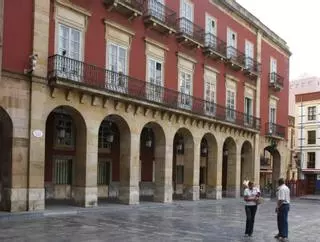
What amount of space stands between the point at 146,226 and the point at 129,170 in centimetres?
677

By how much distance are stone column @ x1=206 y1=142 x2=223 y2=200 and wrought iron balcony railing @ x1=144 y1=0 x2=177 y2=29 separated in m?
8.05

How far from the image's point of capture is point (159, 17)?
24172mm

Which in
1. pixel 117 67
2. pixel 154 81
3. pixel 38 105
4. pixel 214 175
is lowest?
pixel 214 175

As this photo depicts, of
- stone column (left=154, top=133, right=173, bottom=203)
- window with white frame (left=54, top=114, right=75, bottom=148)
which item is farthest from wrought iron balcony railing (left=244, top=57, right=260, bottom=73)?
window with white frame (left=54, top=114, right=75, bottom=148)

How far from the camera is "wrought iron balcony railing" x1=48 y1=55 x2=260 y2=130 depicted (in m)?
18.6

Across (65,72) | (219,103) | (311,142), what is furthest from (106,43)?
(311,142)

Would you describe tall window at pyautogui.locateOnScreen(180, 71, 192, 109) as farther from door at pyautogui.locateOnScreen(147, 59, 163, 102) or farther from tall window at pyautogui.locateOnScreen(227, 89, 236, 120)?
tall window at pyautogui.locateOnScreen(227, 89, 236, 120)

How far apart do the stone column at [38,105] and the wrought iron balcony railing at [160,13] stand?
6240 millimetres

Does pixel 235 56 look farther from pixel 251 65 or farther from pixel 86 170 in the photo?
pixel 86 170

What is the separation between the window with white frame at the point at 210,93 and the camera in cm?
2861

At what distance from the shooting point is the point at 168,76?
83.6 feet

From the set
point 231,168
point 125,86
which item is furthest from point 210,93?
point 125,86

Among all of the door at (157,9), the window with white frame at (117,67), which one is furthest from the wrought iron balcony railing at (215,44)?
the window with white frame at (117,67)

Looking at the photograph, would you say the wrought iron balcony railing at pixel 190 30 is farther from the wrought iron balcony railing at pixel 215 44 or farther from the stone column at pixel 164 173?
the stone column at pixel 164 173
